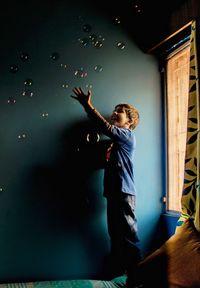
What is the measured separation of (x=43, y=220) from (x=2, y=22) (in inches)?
56.1

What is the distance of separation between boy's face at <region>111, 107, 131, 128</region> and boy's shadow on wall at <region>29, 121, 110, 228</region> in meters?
0.17

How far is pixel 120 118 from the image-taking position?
267 centimetres

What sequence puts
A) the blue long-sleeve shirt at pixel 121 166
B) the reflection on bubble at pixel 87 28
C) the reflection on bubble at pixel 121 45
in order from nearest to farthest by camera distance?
the blue long-sleeve shirt at pixel 121 166 → the reflection on bubble at pixel 87 28 → the reflection on bubble at pixel 121 45

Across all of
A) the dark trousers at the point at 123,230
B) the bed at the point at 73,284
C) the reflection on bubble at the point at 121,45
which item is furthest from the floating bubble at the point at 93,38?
the bed at the point at 73,284

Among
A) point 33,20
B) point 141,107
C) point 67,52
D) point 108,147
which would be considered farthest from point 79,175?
point 33,20

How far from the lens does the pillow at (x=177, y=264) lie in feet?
5.85

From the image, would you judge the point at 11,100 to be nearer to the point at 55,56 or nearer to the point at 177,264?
the point at 55,56

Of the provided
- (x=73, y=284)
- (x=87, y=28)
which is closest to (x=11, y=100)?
(x=87, y=28)

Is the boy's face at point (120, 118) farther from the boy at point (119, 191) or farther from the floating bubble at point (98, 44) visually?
the floating bubble at point (98, 44)

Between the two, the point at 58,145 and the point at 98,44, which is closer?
the point at 58,145

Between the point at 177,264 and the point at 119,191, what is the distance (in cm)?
76

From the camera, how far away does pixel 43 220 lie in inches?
104

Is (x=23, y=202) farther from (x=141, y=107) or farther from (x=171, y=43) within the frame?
(x=171, y=43)

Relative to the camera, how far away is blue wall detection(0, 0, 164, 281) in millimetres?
2607
